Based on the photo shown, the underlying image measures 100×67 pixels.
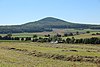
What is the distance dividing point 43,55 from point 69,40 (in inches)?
2522

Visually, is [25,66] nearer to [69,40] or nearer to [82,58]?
[82,58]

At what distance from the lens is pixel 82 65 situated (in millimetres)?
44625

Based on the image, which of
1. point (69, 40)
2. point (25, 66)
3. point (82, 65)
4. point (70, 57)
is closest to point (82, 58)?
point (70, 57)

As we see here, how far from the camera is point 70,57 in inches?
2159

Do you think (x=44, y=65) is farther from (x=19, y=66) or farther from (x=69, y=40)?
(x=69, y=40)

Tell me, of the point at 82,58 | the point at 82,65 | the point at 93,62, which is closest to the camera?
the point at 82,65

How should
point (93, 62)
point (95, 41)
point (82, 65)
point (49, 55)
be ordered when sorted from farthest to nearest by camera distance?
1. point (95, 41)
2. point (49, 55)
3. point (93, 62)
4. point (82, 65)

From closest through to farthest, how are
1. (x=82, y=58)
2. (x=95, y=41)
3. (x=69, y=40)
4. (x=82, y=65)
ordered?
(x=82, y=65) → (x=82, y=58) → (x=95, y=41) → (x=69, y=40)

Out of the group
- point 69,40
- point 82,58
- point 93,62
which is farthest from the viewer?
point 69,40

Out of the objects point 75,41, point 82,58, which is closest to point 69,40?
point 75,41

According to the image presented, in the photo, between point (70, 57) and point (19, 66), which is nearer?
point (19, 66)

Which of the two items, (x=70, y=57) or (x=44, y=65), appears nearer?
(x=44, y=65)

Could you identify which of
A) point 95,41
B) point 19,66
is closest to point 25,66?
point 19,66

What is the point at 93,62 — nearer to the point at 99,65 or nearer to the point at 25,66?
the point at 99,65
